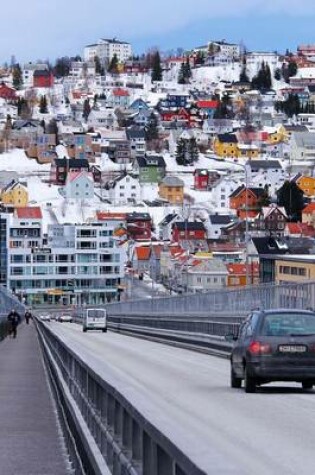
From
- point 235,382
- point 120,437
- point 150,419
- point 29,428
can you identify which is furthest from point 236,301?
point 150,419

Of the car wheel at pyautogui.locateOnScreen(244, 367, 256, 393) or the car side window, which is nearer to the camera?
the car wheel at pyautogui.locateOnScreen(244, 367, 256, 393)

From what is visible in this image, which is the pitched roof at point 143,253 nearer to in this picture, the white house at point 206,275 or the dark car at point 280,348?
the white house at point 206,275

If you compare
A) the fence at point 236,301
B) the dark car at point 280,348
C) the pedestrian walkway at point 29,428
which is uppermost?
the fence at point 236,301

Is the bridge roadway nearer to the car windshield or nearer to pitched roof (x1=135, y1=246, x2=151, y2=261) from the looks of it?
the car windshield

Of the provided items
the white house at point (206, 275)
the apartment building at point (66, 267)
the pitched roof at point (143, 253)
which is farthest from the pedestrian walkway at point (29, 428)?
the pitched roof at point (143, 253)

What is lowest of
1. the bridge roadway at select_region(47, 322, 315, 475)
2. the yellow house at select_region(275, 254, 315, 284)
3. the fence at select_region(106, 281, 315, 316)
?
the bridge roadway at select_region(47, 322, 315, 475)

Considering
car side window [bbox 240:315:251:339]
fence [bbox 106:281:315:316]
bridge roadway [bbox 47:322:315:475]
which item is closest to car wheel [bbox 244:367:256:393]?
bridge roadway [bbox 47:322:315:475]

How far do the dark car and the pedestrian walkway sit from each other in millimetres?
2833

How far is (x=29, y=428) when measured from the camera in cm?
1703

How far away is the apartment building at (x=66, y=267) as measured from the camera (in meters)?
160

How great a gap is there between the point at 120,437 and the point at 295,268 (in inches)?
1813

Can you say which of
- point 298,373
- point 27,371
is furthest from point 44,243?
point 298,373

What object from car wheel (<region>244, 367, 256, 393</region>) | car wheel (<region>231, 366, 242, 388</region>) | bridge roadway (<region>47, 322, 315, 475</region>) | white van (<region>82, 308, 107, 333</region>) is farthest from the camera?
white van (<region>82, 308, 107, 333</region>)

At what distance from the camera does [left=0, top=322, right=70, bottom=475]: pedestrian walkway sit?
1362 cm
